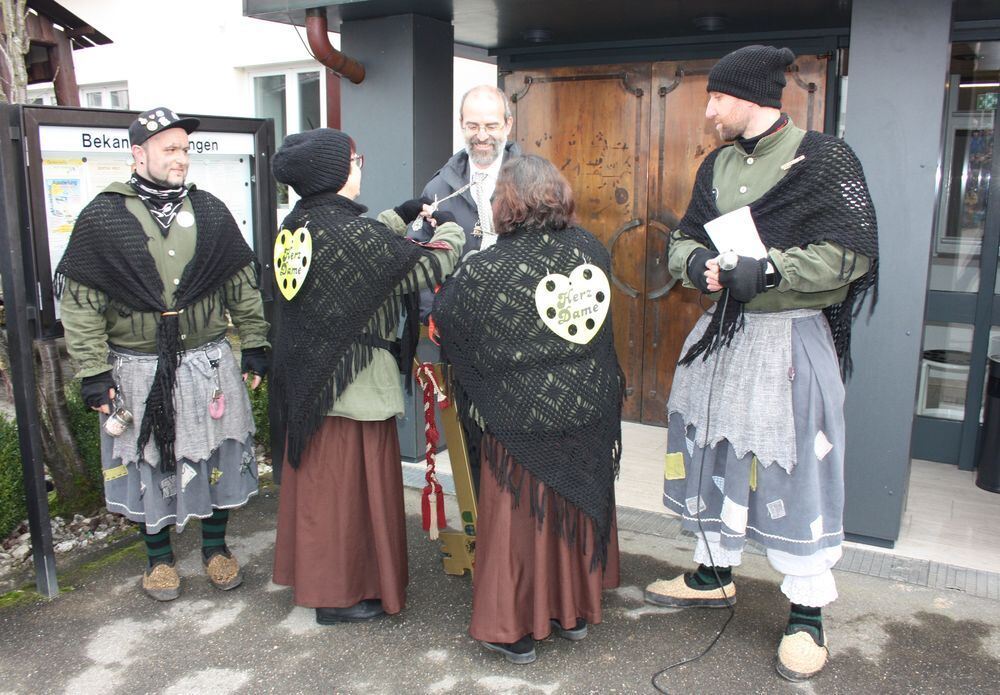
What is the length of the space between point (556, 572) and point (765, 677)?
78 cm

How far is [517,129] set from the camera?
5.42m

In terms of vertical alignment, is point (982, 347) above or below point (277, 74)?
below

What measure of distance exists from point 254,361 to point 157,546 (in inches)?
33.2

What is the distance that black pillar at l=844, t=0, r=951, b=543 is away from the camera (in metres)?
3.31

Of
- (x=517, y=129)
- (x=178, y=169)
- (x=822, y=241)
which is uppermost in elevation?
(x=517, y=129)

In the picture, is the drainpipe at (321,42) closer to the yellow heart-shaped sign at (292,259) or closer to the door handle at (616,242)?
the yellow heart-shaped sign at (292,259)

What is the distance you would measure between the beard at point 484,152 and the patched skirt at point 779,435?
1149 millimetres

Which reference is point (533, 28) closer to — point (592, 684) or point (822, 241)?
point (822, 241)

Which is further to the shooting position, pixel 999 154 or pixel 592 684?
pixel 999 154

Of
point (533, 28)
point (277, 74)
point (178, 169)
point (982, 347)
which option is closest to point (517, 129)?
point (533, 28)

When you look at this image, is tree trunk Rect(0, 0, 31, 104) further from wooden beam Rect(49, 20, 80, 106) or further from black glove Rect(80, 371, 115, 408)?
black glove Rect(80, 371, 115, 408)

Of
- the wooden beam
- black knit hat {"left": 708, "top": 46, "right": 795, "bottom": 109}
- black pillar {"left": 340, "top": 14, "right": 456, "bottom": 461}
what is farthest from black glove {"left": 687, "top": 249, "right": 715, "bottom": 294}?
the wooden beam

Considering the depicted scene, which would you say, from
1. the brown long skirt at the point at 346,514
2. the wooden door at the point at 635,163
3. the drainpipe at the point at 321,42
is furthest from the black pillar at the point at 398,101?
the brown long skirt at the point at 346,514

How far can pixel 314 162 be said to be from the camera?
2.86m
